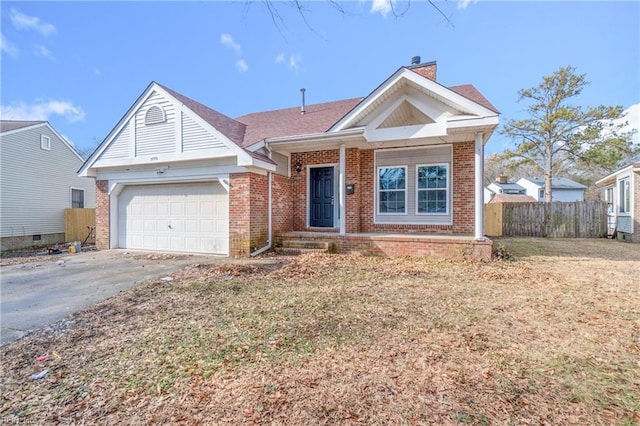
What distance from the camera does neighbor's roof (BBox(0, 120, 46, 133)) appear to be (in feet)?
45.6

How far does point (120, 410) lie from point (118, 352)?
1.08 m

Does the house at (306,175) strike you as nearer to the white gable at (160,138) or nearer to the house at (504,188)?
the white gable at (160,138)

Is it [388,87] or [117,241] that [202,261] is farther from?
[388,87]

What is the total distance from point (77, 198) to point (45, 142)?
3.20 meters

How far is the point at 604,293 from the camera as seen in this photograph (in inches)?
198

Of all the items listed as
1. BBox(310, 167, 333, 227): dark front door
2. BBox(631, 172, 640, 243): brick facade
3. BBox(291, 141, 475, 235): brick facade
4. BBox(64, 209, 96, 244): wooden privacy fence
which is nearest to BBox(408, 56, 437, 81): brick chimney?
BBox(291, 141, 475, 235): brick facade

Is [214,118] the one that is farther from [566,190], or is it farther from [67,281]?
[566,190]

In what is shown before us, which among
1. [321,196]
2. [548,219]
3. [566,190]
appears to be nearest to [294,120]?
[321,196]

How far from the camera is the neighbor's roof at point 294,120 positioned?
10070 mm

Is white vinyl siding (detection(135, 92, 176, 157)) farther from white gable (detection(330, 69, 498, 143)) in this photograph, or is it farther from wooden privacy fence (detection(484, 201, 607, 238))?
wooden privacy fence (detection(484, 201, 607, 238))

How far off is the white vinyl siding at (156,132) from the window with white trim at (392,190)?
264 inches

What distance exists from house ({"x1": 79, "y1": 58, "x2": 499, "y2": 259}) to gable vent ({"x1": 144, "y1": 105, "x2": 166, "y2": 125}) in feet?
0.12

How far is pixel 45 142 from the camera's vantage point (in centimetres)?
1516

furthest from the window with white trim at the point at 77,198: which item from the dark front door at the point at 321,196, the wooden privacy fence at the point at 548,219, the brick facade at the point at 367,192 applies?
the wooden privacy fence at the point at 548,219
